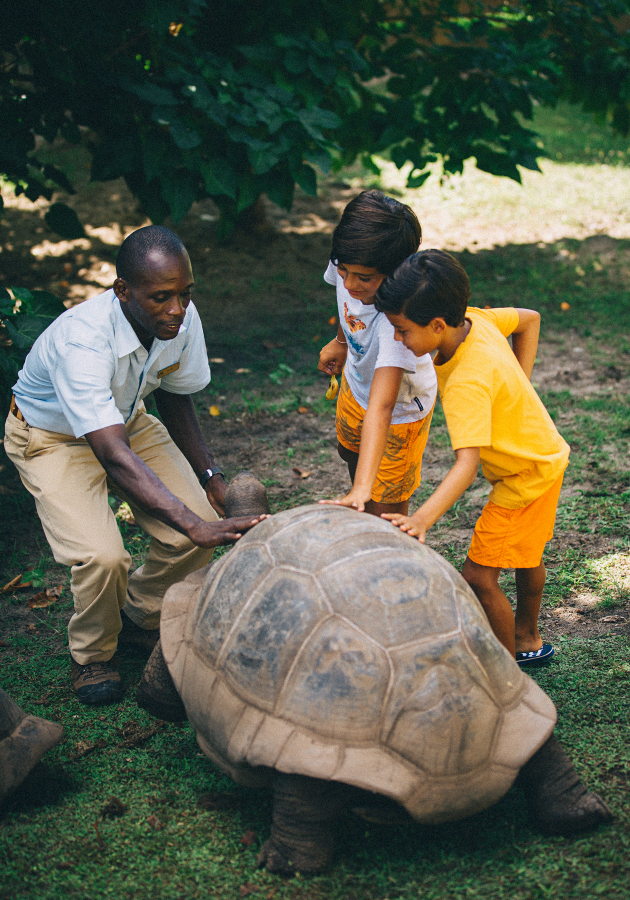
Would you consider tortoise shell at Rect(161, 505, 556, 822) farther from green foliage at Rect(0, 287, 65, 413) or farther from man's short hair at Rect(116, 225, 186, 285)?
green foliage at Rect(0, 287, 65, 413)

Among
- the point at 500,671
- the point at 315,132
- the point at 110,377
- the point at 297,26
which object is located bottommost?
the point at 500,671

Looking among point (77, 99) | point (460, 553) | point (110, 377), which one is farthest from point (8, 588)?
point (77, 99)

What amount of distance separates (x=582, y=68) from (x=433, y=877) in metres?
7.24

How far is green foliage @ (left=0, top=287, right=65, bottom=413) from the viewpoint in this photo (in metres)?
3.86

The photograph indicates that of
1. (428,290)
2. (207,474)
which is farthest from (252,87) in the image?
(428,290)

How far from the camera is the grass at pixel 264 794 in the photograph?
A: 2.13 m

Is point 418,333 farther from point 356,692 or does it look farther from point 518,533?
point 356,692

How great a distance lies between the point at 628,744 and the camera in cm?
252

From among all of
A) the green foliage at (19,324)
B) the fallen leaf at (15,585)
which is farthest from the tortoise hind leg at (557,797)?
the green foliage at (19,324)

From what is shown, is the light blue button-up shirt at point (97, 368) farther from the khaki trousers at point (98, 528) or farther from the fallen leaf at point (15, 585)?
the fallen leaf at point (15, 585)

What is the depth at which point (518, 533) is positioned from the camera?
108 inches

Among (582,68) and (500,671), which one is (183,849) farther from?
(582,68)

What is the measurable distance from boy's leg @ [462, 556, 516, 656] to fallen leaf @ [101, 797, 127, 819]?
1.45m

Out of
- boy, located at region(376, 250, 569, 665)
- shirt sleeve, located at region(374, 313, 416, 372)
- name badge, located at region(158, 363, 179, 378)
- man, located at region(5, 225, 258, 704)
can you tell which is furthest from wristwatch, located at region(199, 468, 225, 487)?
boy, located at region(376, 250, 569, 665)
